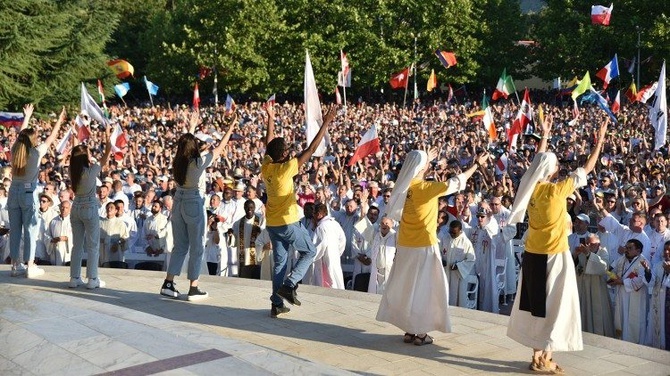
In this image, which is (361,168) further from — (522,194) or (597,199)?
(522,194)

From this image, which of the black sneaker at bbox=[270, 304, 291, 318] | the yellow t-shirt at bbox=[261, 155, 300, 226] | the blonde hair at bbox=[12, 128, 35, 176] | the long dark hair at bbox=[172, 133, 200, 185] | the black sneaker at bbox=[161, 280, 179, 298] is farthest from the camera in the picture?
the blonde hair at bbox=[12, 128, 35, 176]

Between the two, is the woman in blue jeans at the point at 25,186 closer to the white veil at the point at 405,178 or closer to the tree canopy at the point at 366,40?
the white veil at the point at 405,178

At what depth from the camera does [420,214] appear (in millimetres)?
7941

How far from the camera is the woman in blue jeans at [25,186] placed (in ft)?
32.6

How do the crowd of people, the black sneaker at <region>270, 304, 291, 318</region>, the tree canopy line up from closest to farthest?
the crowd of people → the black sneaker at <region>270, 304, 291, 318</region> → the tree canopy

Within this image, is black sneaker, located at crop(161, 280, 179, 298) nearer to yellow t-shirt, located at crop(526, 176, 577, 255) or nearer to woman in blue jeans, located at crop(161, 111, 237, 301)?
woman in blue jeans, located at crop(161, 111, 237, 301)

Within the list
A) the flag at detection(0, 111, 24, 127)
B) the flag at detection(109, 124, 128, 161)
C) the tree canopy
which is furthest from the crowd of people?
the tree canopy

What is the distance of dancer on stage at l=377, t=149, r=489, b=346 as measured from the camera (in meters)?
7.84

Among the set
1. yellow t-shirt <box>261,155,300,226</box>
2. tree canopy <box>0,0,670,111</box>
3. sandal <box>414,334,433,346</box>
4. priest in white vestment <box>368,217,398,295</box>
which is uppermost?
tree canopy <box>0,0,670,111</box>

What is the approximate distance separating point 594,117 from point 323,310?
2595 centimetres

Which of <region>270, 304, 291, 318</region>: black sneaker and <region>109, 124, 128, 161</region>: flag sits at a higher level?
<region>109, 124, 128, 161</region>: flag

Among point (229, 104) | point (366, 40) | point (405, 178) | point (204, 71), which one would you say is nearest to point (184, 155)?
point (405, 178)

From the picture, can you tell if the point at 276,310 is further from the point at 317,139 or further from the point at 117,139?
the point at 117,139

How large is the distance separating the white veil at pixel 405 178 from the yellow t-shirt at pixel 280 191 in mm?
1122
